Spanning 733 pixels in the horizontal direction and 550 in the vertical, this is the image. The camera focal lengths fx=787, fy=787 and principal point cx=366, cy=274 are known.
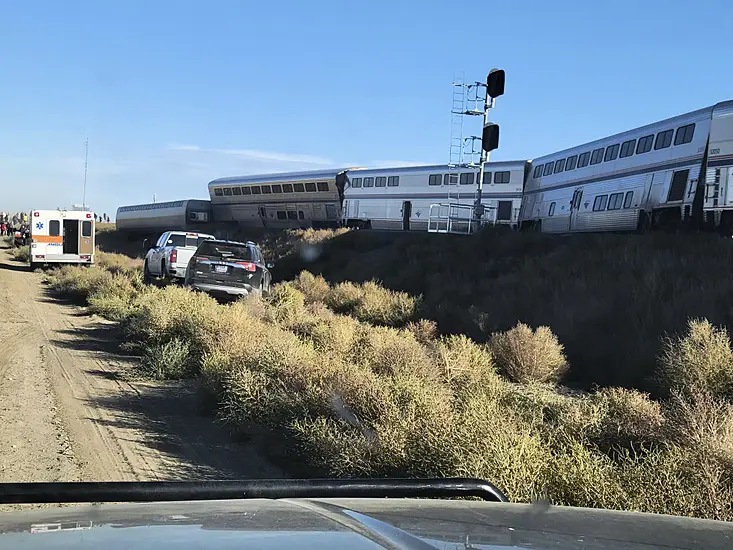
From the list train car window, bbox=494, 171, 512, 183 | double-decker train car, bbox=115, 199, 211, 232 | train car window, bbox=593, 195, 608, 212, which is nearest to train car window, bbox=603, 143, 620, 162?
train car window, bbox=593, 195, 608, 212

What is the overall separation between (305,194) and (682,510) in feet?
141

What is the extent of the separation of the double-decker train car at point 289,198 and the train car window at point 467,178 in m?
9.69

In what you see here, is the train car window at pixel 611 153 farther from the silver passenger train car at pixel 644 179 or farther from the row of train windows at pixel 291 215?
the row of train windows at pixel 291 215

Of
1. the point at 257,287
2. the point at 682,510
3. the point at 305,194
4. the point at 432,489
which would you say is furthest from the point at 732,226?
the point at 305,194

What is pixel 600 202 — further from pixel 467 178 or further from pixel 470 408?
pixel 470 408

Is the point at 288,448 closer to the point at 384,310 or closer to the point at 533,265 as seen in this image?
the point at 384,310

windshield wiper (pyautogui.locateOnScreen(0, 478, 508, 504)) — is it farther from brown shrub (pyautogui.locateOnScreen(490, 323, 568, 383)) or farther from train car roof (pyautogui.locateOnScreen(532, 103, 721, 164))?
train car roof (pyautogui.locateOnScreen(532, 103, 721, 164))

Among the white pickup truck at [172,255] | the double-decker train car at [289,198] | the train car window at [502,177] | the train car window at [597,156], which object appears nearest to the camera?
the white pickup truck at [172,255]

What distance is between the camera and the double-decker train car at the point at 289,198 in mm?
45750

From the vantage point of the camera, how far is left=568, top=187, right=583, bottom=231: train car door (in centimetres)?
3019

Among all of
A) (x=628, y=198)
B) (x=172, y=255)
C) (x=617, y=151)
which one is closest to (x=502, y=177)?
(x=617, y=151)

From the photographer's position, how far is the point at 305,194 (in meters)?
47.2

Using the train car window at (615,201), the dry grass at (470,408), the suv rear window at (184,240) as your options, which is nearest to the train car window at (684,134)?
the train car window at (615,201)

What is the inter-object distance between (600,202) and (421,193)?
12.1m
